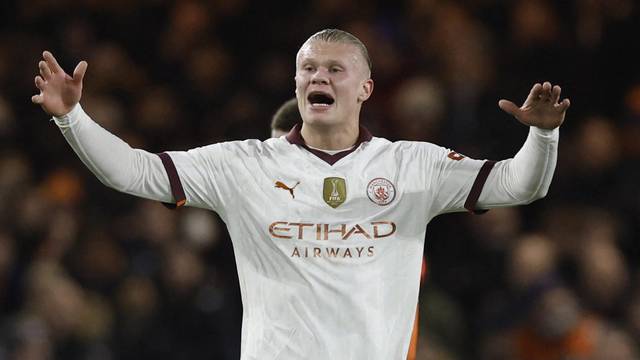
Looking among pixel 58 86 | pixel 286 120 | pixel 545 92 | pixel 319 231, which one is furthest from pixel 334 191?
pixel 286 120

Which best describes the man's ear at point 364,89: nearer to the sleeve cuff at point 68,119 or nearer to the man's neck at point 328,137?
the man's neck at point 328,137

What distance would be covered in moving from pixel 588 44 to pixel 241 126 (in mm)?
2601

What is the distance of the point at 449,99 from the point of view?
322 inches

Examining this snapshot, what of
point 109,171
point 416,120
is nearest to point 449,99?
point 416,120

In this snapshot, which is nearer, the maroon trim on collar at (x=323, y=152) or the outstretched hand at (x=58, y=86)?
the outstretched hand at (x=58, y=86)

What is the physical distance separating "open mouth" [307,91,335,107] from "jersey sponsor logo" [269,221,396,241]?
Result: 0.48 metres

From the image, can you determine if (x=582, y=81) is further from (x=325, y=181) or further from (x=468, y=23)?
(x=325, y=181)

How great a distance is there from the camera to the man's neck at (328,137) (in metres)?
4.31

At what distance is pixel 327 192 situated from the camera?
13.7 feet

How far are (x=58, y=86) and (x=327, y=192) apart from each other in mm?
1046

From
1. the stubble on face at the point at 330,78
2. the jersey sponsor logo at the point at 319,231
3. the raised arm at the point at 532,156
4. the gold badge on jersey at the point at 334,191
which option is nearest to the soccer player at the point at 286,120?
the stubble on face at the point at 330,78

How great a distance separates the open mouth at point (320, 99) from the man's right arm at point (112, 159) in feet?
2.04

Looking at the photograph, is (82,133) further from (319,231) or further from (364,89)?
(364,89)

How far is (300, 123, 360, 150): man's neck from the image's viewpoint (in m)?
4.31
